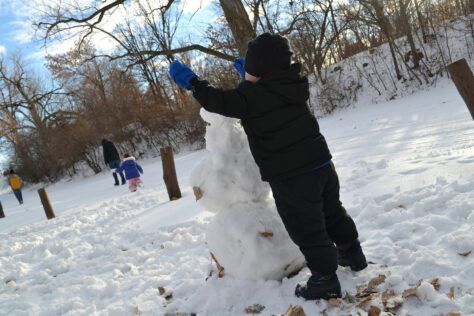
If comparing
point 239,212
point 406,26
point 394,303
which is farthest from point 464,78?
point 406,26

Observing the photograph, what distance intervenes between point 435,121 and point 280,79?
6.94 metres

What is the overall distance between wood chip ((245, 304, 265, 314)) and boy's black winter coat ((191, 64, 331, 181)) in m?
0.81

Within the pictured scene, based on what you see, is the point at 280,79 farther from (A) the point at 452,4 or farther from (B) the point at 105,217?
(A) the point at 452,4

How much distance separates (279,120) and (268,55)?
15.2 inches

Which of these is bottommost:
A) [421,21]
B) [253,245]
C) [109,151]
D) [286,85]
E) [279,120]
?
[253,245]

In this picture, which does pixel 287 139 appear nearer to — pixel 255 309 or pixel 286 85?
pixel 286 85

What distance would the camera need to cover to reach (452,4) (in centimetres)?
1830

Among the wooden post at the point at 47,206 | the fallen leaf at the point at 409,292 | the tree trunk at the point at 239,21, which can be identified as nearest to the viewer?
the fallen leaf at the point at 409,292

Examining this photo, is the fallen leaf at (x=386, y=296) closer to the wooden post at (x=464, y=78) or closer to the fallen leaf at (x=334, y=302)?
the fallen leaf at (x=334, y=302)

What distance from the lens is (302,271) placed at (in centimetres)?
280

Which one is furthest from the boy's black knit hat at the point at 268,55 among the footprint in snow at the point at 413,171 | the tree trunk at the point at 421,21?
the tree trunk at the point at 421,21

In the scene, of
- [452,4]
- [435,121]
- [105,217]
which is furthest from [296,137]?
[452,4]

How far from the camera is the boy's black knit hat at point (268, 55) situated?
226cm

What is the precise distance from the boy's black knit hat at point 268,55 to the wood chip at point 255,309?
144cm
